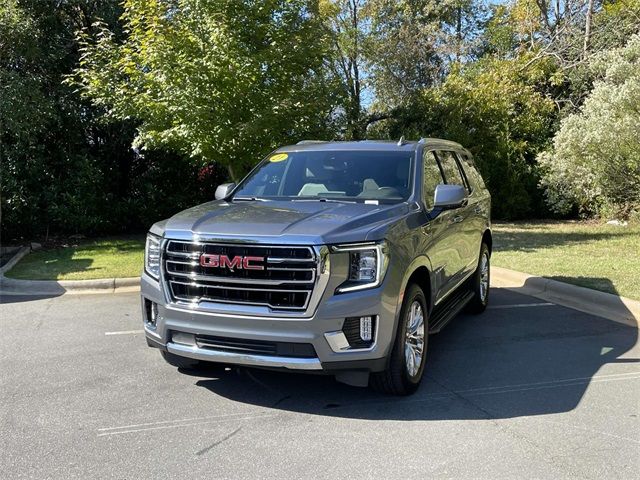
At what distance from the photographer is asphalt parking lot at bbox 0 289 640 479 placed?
336 centimetres

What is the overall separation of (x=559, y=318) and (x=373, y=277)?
149 inches

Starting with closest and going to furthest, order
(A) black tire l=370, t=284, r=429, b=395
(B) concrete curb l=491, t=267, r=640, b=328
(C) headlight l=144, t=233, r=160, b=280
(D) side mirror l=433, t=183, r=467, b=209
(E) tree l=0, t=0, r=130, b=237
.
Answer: (A) black tire l=370, t=284, r=429, b=395
(C) headlight l=144, t=233, r=160, b=280
(D) side mirror l=433, t=183, r=467, b=209
(B) concrete curb l=491, t=267, r=640, b=328
(E) tree l=0, t=0, r=130, b=237

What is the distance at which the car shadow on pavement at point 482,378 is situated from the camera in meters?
4.17

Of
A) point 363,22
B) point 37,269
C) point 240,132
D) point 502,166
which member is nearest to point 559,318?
point 240,132

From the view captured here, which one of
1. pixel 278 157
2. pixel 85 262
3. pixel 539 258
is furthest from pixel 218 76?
pixel 539 258

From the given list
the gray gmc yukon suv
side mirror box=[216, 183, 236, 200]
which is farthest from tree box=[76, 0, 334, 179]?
the gray gmc yukon suv

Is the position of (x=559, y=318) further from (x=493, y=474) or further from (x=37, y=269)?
(x=37, y=269)

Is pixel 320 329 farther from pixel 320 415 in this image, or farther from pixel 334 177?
pixel 334 177

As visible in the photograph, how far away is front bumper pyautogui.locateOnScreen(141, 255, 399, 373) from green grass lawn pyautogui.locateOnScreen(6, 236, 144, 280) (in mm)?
5227

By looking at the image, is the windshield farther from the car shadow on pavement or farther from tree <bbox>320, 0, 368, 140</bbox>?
tree <bbox>320, 0, 368, 140</bbox>

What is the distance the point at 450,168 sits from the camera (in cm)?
618

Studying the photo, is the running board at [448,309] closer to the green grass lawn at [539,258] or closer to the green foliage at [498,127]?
the green grass lawn at [539,258]

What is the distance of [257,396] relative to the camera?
14.3ft

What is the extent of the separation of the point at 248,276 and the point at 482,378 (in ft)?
7.32
